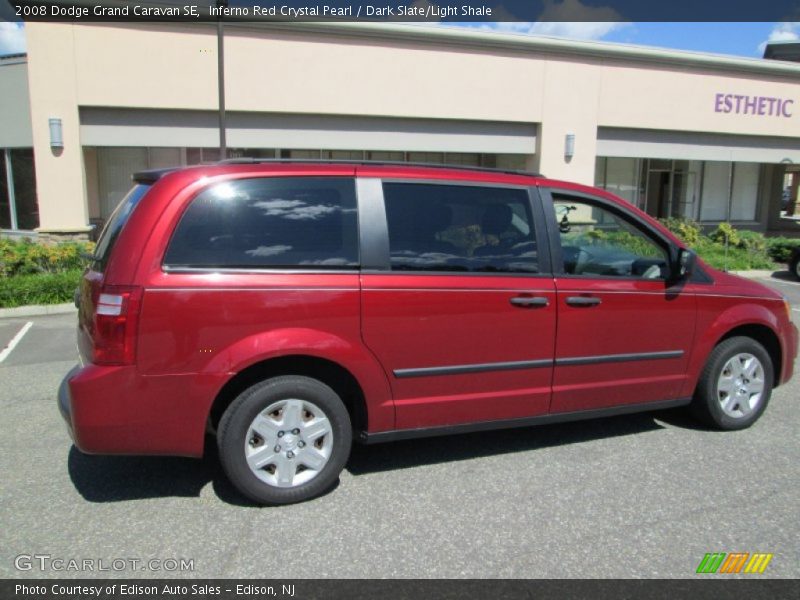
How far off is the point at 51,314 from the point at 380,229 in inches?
291

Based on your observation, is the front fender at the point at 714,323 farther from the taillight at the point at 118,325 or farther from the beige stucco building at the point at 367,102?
the beige stucco building at the point at 367,102

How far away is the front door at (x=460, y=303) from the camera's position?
3633mm

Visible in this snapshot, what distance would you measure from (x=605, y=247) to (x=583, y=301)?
0.65 metres

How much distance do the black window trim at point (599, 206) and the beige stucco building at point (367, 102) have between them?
10.7m

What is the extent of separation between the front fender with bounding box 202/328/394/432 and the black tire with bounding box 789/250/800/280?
43.3 feet

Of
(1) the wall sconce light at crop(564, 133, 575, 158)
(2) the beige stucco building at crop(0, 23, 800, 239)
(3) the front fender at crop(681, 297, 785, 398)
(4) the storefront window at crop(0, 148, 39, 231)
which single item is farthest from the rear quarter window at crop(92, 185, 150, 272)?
(1) the wall sconce light at crop(564, 133, 575, 158)

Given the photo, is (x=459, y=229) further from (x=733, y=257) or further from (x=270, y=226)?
(x=733, y=257)

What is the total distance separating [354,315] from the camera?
11.5 ft

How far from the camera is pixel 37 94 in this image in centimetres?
1219

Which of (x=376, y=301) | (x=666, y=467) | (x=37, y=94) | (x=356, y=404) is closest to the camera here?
(x=376, y=301)

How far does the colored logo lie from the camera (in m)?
2.96

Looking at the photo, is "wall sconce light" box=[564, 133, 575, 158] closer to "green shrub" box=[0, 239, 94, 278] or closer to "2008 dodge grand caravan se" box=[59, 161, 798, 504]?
"green shrub" box=[0, 239, 94, 278]
